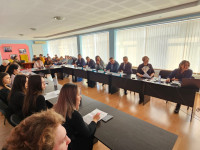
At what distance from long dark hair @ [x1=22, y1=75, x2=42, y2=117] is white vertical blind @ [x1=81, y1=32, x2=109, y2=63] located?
17.7ft

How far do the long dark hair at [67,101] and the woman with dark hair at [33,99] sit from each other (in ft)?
1.83

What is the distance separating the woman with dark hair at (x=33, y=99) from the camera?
155 centimetres

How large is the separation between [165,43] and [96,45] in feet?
13.2

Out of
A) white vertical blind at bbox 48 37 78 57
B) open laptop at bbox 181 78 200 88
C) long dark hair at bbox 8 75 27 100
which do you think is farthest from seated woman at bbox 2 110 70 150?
white vertical blind at bbox 48 37 78 57

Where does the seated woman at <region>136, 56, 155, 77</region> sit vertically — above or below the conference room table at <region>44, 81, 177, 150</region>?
above

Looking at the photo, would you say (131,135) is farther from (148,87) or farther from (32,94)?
(148,87)

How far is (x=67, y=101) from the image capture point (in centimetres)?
119

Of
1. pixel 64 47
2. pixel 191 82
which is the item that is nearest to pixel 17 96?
pixel 191 82

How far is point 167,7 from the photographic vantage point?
3389mm

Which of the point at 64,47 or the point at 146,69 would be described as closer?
the point at 146,69

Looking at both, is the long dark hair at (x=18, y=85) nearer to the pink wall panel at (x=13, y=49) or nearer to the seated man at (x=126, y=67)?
the seated man at (x=126, y=67)

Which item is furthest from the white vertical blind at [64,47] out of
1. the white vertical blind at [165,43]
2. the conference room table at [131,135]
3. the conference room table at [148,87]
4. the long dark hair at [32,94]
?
the conference room table at [131,135]

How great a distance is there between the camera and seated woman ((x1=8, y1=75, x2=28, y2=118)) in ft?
5.37

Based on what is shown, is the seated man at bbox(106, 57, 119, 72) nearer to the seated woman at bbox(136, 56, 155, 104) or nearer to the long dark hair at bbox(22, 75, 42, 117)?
the seated woman at bbox(136, 56, 155, 104)
